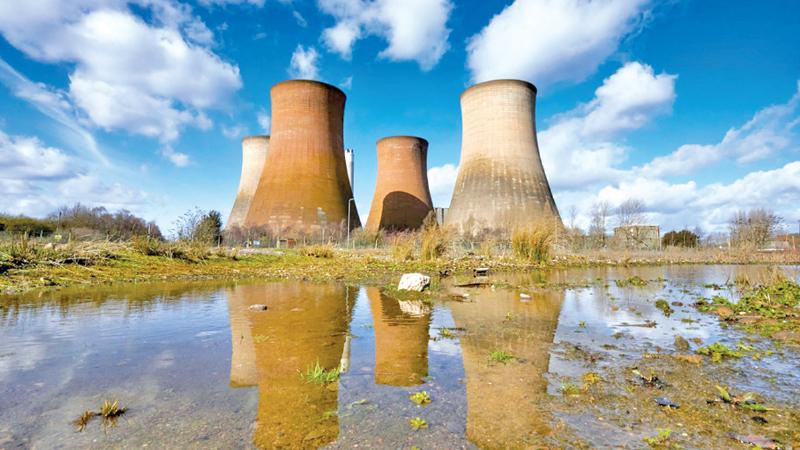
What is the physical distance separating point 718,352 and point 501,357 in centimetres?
154

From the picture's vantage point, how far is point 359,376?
2301 millimetres

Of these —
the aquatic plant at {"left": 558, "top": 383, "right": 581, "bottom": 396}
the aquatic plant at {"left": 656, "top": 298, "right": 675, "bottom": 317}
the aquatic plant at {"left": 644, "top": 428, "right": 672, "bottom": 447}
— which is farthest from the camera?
the aquatic plant at {"left": 656, "top": 298, "right": 675, "bottom": 317}

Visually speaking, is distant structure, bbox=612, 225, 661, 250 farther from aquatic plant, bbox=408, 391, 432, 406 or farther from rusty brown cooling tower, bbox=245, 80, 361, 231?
aquatic plant, bbox=408, 391, 432, 406

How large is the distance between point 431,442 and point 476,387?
627 millimetres

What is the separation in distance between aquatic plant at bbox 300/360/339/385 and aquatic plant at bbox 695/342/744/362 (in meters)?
2.45

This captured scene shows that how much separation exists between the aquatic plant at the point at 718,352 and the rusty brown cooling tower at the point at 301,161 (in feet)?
68.4

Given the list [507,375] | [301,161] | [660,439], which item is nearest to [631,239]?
[301,161]

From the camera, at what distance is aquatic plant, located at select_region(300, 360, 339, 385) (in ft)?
7.18

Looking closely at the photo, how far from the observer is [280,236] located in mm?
22547

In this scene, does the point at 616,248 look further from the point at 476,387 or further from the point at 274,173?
the point at 476,387

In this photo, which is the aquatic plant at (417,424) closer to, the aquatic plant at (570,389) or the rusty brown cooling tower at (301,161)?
the aquatic plant at (570,389)

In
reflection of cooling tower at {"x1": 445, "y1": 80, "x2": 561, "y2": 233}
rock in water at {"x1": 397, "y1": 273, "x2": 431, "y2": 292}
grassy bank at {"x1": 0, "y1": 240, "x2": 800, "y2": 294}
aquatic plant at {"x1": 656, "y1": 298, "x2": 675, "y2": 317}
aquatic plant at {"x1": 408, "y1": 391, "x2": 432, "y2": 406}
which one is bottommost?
aquatic plant at {"x1": 408, "y1": 391, "x2": 432, "y2": 406}

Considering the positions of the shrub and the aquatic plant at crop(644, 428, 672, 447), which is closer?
the aquatic plant at crop(644, 428, 672, 447)

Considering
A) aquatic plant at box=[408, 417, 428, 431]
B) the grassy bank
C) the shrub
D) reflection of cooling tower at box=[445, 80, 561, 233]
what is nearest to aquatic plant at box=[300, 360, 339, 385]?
aquatic plant at box=[408, 417, 428, 431]
